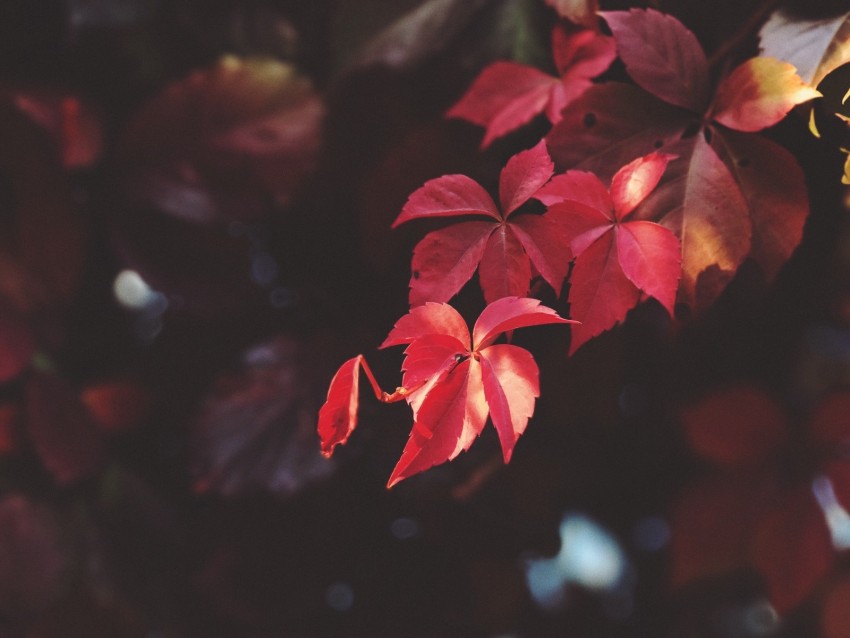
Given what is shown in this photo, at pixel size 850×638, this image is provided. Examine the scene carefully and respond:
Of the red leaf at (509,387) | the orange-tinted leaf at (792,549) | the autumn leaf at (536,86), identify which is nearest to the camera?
the red leaf at (509,387)

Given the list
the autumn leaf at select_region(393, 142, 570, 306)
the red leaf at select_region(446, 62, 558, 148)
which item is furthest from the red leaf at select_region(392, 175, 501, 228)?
the red leaf at select_region(446, 62, 558, 148)

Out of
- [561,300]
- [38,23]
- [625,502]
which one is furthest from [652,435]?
[38,23]

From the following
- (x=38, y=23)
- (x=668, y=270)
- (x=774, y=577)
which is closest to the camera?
(x=668, y=270)

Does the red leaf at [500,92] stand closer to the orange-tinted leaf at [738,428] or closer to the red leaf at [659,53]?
the red leaf at [659,53]

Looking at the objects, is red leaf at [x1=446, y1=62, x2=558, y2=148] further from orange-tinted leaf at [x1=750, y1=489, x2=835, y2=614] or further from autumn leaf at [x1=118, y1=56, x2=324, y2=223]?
orange-tinted leaf at [x1=750, y1=489, x2=835, y2=614]

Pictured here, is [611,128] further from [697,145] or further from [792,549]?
[792,549]

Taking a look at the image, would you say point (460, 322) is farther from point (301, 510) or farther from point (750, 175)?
point (301, 510)

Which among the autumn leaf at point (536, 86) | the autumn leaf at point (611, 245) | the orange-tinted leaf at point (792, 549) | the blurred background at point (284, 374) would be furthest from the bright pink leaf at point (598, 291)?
the orange-tinted leaf at point (792, 549)
